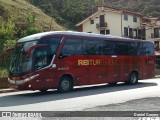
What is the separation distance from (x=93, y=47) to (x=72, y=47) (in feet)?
6.57

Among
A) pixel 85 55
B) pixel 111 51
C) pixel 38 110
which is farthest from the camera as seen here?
pixel 111 51

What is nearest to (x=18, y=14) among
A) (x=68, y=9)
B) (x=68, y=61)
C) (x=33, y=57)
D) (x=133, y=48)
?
(x=133, y=48)

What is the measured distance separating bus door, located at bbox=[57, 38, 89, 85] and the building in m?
43.7

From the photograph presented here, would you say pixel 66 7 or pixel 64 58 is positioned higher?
pixel 66 7

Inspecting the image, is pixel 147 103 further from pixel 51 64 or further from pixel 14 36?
pixel 14 36

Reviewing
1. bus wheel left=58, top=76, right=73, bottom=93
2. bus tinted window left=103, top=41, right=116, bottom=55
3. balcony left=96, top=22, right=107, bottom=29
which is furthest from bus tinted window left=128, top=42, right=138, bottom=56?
balcony left=96, top=22, right=107, bottom=29

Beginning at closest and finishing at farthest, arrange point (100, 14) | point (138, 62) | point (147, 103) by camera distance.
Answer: point (147, 103)
point (138, 62)
point (100, 14)

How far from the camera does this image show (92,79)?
19.6 metres

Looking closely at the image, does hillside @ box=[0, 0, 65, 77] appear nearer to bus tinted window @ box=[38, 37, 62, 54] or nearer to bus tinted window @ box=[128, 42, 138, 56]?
bus tinted window @ box=[38, 37, 62, 54]

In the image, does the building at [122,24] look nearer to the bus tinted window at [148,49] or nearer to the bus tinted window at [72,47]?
the bus tinted window at [148,49]

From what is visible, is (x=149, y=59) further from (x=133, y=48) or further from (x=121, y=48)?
(x=121, y=48)

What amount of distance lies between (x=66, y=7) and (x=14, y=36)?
40412 millimetres

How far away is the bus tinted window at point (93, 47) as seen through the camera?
19.2 meters

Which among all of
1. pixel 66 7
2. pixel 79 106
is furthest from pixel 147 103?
pixel 66 7
